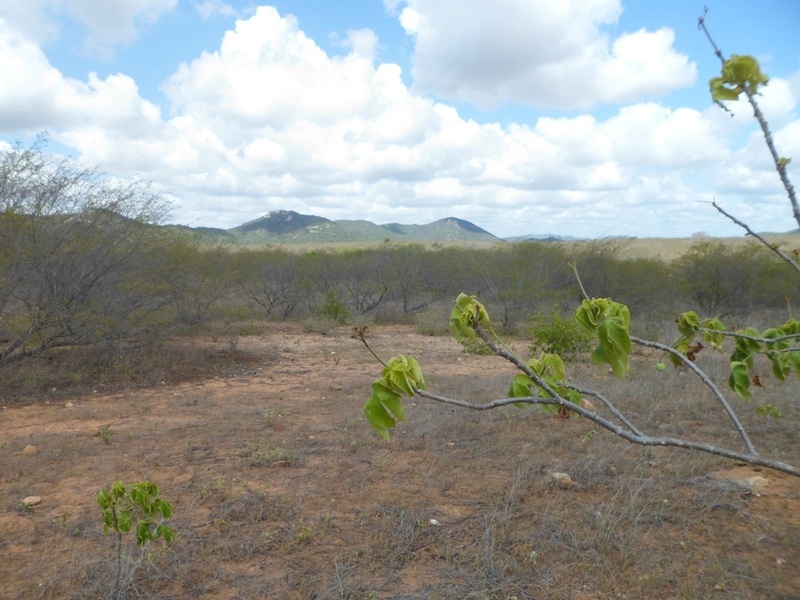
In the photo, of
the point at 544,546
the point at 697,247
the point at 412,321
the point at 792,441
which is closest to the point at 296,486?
the point at 544,546

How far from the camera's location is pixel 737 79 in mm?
1768

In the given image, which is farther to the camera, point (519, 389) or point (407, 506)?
point (407, 506)

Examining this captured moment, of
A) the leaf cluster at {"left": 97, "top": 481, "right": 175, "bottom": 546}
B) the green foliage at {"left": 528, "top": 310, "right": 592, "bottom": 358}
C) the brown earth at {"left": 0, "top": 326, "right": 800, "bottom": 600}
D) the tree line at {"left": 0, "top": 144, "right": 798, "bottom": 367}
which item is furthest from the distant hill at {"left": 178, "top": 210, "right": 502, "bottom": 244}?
the leaf cluster at {"left": 97, "top": 481, "right": 175, "bottom": 546}

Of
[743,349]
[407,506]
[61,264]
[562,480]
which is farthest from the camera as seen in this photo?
[61,264]

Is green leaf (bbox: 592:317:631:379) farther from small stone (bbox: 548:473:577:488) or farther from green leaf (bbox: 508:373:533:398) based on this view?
small stone (bbox: 548:473:577:488)

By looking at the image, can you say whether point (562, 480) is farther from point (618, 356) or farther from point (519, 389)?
point (618, 356)

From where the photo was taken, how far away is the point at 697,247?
60.7 feet

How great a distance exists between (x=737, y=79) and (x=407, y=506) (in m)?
3.51

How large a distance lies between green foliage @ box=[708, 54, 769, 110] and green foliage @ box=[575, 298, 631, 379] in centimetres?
79

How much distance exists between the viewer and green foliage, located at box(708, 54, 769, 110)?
68.1 inches

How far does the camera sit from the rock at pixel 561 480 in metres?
4.49

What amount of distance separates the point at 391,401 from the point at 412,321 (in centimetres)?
1945

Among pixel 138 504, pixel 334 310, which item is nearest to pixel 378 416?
pixel 138 504

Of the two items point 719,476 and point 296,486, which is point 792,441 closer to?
point 719,476
